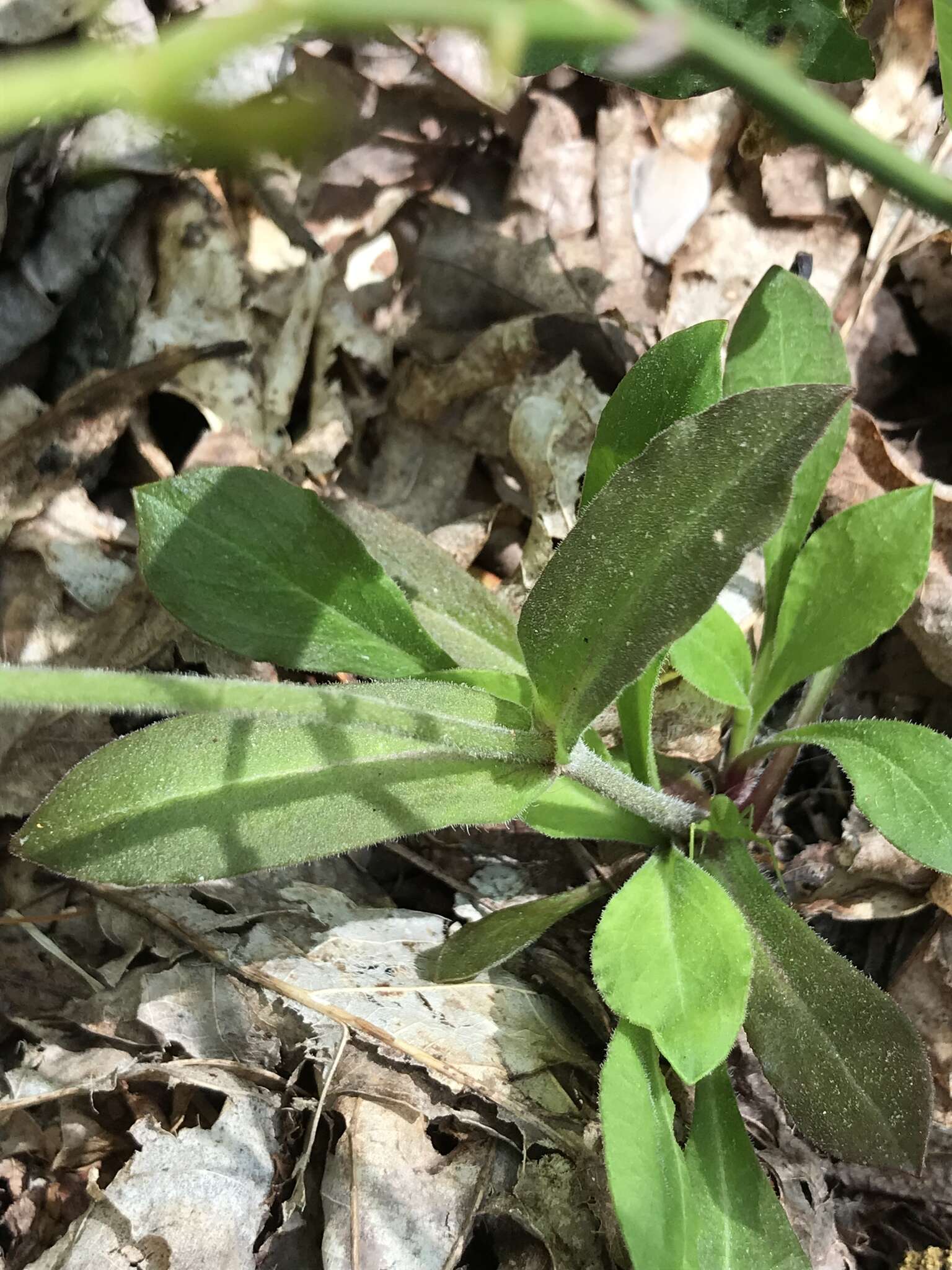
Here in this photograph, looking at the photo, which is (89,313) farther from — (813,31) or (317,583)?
(813,31)

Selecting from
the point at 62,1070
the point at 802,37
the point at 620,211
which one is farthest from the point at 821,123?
the point at 62,1070

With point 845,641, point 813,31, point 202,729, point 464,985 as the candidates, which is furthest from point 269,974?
point 813,31

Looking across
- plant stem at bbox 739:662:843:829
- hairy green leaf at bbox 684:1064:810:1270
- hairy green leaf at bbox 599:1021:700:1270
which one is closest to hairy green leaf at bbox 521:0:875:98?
plant stem at bbox 739:662:843:829

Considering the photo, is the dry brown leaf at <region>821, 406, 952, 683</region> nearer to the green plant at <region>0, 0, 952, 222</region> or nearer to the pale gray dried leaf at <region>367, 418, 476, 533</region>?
the pale gray dried leaf at <region>367, 418, 476, 533</region>

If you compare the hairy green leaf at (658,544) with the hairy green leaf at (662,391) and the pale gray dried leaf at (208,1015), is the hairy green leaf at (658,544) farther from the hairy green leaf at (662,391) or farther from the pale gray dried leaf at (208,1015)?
the pale gray dried leaf at (208,1015)

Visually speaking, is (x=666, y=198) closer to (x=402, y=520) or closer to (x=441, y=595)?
(x=402, y=520)

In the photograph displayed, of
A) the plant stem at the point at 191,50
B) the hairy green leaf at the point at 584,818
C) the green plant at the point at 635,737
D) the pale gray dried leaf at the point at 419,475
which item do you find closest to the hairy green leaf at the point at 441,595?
the green plant at the point at 635,737

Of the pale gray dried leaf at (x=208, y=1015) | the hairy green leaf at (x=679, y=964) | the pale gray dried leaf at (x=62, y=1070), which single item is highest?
the hairy green leaf at (x=679, y=964)
